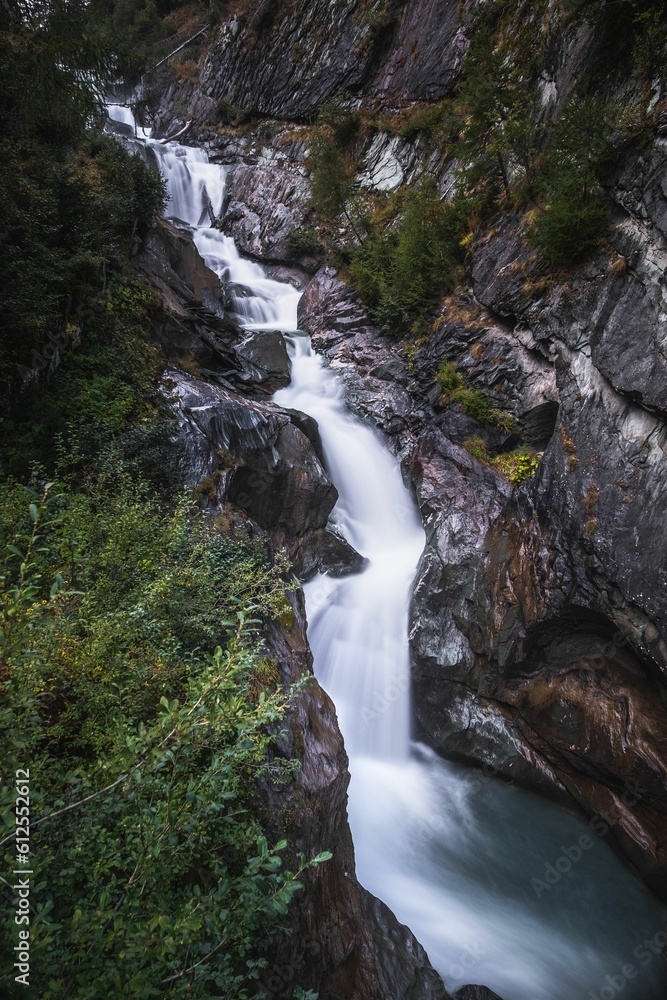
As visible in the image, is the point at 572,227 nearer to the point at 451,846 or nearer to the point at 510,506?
the point at 510,506

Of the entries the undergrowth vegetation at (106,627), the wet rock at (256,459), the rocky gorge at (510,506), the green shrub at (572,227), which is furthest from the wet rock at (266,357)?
the green shrub at (572,227)

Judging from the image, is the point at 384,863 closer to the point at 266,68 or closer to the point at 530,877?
the point at 530,877

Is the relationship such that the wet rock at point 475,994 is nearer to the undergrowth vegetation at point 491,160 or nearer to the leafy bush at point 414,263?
the undergrowth vegetation at point 491,160

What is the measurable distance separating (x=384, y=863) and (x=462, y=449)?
23.5 feet

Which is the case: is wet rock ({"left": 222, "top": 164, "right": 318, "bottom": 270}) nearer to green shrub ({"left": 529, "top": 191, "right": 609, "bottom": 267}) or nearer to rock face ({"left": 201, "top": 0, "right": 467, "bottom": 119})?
rock face ({"left": 201, "top": 0, "right": 467, "bottom": 119})

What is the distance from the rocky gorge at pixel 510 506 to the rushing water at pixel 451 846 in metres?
0.38

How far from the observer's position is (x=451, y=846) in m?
6.25

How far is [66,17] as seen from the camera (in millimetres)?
5918

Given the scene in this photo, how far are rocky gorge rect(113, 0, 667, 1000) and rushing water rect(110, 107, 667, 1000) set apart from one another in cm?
38

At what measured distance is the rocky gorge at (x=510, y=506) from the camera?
4.94 m

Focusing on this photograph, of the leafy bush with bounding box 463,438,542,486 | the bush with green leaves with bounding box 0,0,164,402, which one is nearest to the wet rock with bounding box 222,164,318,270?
the bush with green leaves with bounding box 0,0,164,402

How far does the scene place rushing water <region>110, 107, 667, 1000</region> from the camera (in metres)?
5.18

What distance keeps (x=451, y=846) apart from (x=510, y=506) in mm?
5272

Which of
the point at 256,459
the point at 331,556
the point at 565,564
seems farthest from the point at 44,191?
the point at 565,564
